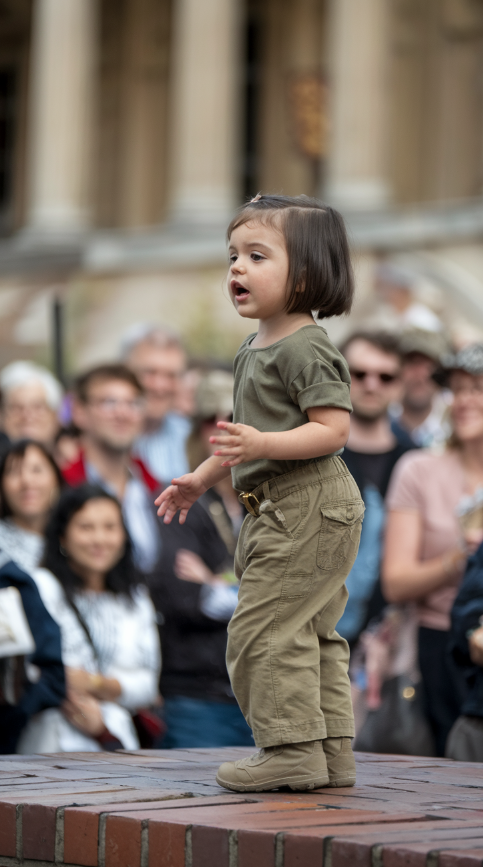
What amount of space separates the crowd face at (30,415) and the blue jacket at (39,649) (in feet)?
10.5

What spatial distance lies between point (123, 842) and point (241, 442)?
0.88m

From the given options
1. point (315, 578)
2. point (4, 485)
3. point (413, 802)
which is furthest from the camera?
point (4, 485)

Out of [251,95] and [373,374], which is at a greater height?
[251,95]

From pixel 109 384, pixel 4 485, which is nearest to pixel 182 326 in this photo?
pixel 109 384

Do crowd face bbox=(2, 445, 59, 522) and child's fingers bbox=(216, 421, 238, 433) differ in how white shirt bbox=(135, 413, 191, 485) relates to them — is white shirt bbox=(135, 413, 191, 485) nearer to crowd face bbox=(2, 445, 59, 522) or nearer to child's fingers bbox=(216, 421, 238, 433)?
crowd face bbox=(2, 445, 59, 522)

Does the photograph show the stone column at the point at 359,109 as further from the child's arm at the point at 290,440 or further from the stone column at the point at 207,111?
the child's arm at the point at 290,440

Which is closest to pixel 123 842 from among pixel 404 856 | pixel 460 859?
pixel 404 856

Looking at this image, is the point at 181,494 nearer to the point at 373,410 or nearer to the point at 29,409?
the point at 373,410

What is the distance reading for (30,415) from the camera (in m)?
7.91

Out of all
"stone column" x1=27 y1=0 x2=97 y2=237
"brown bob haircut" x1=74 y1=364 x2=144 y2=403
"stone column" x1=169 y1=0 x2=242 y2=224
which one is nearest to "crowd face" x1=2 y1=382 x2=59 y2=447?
"brown bob haircut" x1=74 y1=364 x2=144 y2=403

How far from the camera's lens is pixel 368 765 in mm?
3898

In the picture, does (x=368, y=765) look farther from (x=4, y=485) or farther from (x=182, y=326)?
(x=182, y=326)

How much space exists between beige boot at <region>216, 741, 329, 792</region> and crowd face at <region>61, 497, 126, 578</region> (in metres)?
2.41

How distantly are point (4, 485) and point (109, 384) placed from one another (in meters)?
1.19
